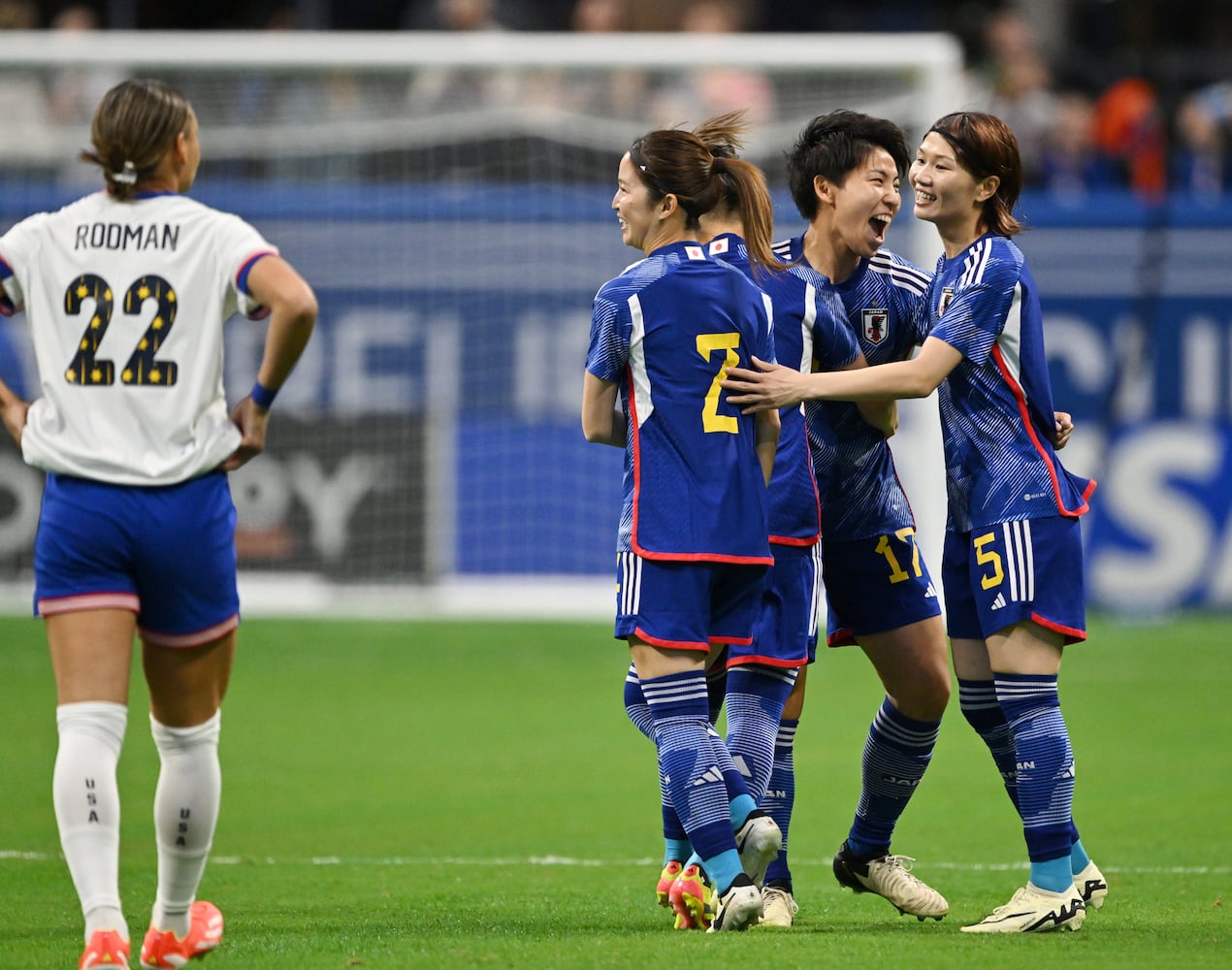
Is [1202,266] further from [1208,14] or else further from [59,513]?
[59,513]

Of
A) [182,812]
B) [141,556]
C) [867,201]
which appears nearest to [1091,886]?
[867,201]

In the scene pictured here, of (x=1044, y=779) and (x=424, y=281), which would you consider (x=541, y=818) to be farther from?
(x=424, y=281)

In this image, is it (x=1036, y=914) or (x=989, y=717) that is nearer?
(x=1036, y=914)

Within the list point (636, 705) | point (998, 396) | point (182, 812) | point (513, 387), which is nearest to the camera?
point (182, 812)

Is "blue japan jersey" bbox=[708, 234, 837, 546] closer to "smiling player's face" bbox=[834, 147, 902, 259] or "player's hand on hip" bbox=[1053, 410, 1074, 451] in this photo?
"smiling player's face" bbox=[834, 147, 902, 259]

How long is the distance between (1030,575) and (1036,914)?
0.90m

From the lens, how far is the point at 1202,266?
15219mm

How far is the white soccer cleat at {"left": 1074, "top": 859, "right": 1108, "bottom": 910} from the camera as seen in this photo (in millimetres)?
5418

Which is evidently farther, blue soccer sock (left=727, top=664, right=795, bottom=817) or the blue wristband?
blue soccer sock (left=727, top=664, right=795, bottom=817)

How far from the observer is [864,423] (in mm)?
5473

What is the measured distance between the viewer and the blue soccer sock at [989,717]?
5414 millimetres

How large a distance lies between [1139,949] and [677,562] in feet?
4.96

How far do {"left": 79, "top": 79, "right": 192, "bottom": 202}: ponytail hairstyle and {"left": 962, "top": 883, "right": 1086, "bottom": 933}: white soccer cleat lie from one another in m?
2.88

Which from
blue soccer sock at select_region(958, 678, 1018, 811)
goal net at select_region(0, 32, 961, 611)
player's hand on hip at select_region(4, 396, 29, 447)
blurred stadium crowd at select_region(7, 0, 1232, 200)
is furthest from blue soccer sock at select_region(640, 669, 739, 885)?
blurred stadium crowd at select_region(7, 0, 1232, 200)
